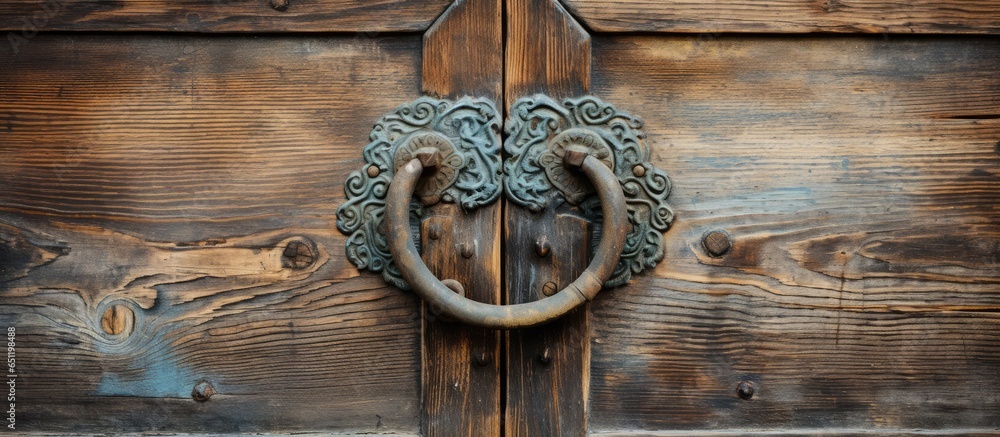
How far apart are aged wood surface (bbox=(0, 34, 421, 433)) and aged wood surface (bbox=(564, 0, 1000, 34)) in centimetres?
21

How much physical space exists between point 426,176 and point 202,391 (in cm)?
32

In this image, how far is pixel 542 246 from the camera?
73cm

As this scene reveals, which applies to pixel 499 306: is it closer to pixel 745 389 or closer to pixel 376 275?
pixel 376 275

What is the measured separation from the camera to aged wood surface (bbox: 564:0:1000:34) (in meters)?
0.76

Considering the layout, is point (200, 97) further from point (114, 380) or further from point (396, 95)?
point (114, 380)

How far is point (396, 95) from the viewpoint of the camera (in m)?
0.77

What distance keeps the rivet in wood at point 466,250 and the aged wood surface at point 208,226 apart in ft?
0.24

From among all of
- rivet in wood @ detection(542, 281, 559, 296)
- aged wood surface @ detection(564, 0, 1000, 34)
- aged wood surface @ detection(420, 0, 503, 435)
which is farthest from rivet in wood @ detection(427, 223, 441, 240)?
aged wood surface @ detection(564, 0, 1000, 34)

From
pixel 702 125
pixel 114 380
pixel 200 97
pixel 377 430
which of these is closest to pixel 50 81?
pixel 200 97

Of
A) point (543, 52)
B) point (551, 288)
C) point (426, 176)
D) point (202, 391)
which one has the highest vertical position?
point (543, 52)

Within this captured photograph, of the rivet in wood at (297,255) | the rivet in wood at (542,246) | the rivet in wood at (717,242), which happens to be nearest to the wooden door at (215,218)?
the rivet in wood at (297,255)

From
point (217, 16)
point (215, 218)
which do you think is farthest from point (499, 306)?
point (217, 16)

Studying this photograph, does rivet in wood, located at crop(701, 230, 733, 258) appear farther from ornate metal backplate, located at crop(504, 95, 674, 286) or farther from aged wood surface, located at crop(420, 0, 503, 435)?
aged wood surface, located at crop(420, 0, 503, 435)

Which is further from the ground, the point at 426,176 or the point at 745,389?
the point at 426,176
